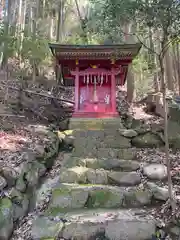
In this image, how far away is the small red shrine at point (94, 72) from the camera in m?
9.12

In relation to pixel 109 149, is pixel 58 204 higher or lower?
lower

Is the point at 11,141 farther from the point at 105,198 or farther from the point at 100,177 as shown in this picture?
the point at 105,198

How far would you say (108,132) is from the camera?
8.12m

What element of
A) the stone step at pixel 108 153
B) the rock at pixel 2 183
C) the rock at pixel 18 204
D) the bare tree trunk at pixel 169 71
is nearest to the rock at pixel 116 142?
the stone step at pixel 108 153

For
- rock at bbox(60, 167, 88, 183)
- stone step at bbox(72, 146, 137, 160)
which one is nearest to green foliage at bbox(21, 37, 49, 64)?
stone step at bbox(72, 146, 137, 160)

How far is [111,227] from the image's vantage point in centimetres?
386

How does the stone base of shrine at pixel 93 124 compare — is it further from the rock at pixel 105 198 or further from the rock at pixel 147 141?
the rock at pixel 105 198

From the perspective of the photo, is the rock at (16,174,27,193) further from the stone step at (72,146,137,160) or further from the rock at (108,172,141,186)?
the stone step at (72,146,137,160)

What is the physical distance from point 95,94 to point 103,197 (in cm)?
635

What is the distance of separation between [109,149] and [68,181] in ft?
6.60

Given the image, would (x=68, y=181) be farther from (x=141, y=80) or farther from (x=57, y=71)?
(x=141, y=80)

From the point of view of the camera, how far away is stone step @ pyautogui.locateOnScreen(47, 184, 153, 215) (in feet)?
15.2

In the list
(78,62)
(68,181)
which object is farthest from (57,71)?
(68,181)

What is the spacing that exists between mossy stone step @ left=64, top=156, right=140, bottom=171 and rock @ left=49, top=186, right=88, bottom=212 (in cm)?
129
